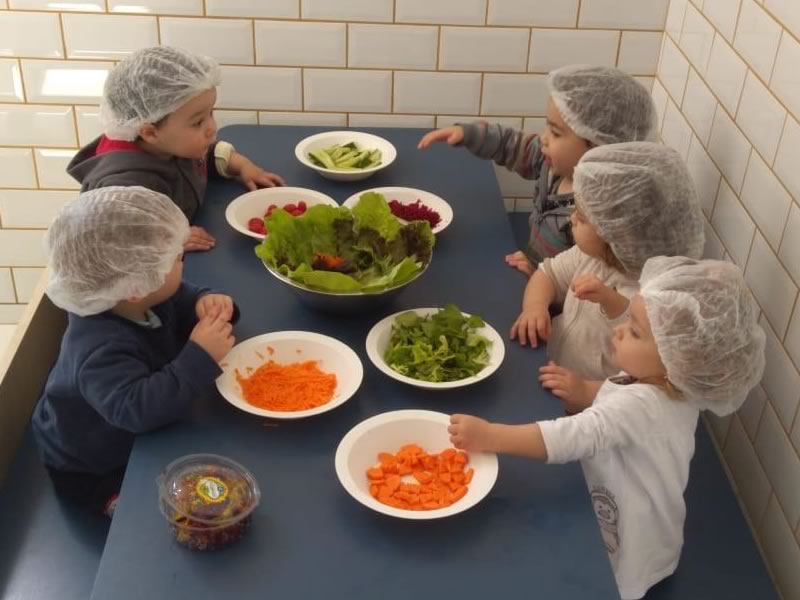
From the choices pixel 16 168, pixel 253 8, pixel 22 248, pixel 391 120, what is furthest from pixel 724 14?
pixel 22 248

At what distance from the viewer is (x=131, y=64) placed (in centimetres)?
206

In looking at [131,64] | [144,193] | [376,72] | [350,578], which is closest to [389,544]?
[350,578]

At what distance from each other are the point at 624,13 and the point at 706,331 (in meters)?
1.34

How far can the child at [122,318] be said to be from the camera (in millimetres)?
1566

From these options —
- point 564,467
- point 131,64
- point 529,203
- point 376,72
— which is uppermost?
point 131,64

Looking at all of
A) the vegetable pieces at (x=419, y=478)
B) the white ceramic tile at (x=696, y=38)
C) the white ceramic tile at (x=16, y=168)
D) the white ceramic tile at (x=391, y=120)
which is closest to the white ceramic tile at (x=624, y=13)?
the white ceramic tile at (x=696, y=38)

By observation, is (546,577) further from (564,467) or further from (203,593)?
(203,593)

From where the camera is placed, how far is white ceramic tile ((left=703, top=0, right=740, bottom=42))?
207 cm

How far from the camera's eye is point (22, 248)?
112 inches

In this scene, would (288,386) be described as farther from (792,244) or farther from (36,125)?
(36,125)

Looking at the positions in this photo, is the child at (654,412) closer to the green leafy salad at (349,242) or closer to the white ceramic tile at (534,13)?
the green leafy salad at (349,242)

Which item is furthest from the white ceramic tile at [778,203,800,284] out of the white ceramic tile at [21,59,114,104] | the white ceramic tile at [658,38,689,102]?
the white ceramic tile at [21,59,114,104]

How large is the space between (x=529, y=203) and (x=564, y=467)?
1410 mm

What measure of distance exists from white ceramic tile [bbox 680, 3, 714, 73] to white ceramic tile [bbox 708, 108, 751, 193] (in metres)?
0.19
